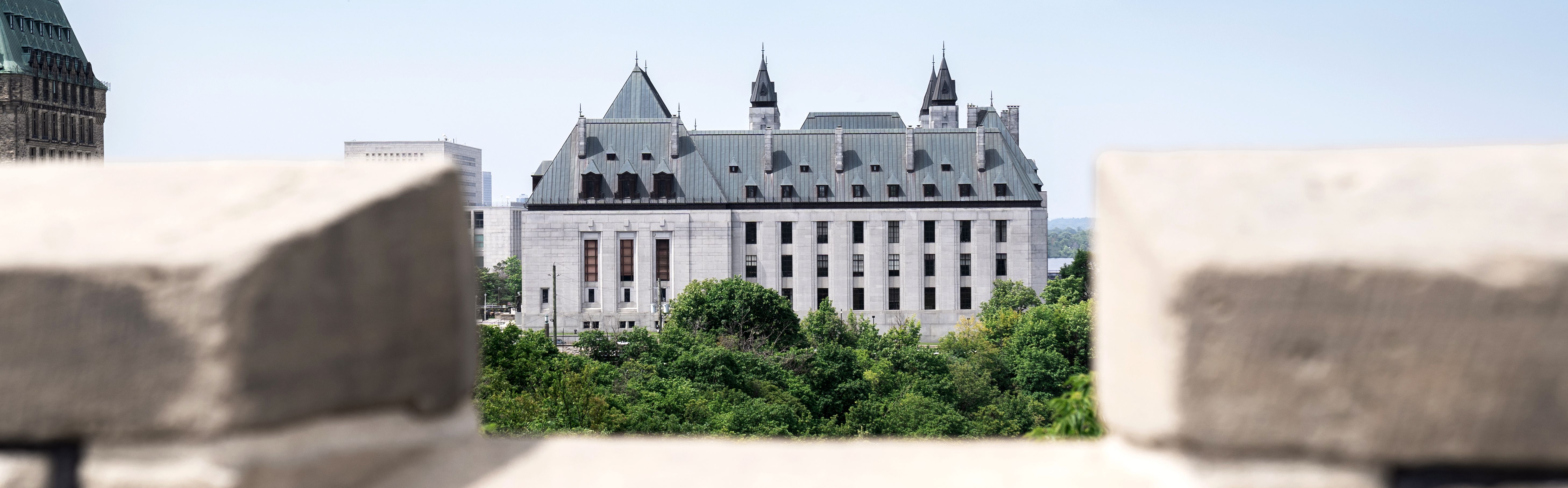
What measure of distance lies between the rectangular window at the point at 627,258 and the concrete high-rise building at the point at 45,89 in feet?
193

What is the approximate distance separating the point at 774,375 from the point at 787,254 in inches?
1822

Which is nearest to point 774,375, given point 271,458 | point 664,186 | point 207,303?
point 271,458

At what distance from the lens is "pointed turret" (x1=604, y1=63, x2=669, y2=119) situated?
106812mm

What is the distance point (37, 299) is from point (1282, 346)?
2.73m

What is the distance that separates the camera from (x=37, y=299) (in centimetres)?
248

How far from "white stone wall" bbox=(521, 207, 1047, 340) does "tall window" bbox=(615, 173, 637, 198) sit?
4.61ft

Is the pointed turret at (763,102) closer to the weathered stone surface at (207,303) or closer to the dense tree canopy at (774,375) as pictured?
the dense tree canopy at (774,375)

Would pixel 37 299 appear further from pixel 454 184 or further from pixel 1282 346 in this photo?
pixel 1282 346

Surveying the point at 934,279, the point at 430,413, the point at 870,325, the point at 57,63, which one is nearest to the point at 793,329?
the point at 870,325

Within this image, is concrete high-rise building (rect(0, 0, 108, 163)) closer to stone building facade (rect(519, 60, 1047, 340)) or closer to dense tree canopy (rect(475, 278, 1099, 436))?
stone building facade (rect(519, 60, 1047, 340))

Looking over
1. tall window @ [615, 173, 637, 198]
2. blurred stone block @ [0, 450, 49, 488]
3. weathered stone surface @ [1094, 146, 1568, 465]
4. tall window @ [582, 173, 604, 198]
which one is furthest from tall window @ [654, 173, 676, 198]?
weathered stone surface @ [1094, 146, 1568, 465]

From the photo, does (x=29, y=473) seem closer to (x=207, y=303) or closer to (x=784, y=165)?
(x=207, y=303)

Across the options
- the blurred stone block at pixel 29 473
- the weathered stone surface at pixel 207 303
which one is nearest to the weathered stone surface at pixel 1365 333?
the weathered stone surface at pixel 207 303

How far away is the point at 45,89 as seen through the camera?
109 meters
